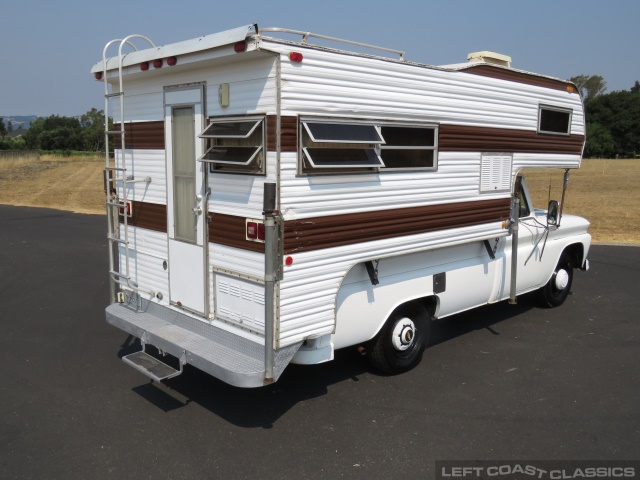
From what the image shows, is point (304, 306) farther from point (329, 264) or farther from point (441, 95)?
point (441, 95)

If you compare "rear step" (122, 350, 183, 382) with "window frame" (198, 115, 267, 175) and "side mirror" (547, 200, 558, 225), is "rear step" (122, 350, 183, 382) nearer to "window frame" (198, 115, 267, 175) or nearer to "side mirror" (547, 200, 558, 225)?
"window frame" (198, 115, 267, 175)

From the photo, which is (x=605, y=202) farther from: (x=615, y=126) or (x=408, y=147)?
(x=615, y=126)

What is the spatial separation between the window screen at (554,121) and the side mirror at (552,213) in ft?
2.67

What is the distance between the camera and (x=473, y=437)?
4.42 meters

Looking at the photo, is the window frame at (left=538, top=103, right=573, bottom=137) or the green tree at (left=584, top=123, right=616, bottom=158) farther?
the green tree at (left=584, top=123, right=616, bottom=158)

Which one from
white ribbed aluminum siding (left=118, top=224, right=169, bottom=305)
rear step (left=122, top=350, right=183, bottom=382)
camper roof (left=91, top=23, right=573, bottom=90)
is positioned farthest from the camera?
white ribbed aluminum siding (left=118, top=224, right=169, bottom=305)

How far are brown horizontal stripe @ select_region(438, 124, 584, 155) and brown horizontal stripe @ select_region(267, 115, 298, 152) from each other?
1762mm

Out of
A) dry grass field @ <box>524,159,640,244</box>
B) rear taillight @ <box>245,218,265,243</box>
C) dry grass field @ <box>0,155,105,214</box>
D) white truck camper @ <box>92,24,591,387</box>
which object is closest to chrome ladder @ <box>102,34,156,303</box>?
white truck camper @ <box>92,24,591,387</box>

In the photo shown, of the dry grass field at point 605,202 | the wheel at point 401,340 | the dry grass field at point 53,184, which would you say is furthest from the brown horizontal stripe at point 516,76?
the dry grass field at point 53,184

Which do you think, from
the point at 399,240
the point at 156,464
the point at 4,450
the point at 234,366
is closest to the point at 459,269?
the point at 399,240

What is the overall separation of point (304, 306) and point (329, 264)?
1.27ft

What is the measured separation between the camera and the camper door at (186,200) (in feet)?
15.9

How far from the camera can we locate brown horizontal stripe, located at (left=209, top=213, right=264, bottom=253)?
4.46m

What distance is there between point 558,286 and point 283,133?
5125 mm
